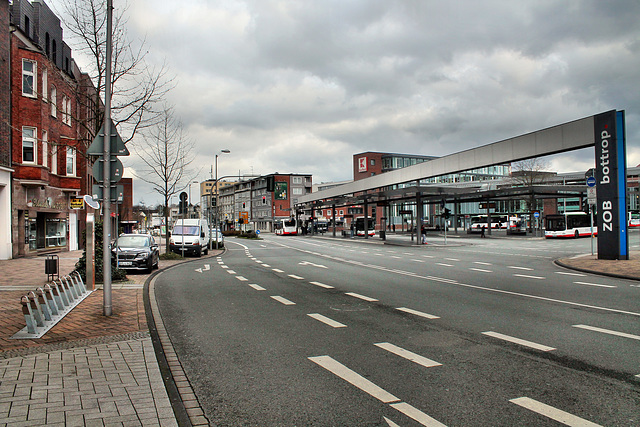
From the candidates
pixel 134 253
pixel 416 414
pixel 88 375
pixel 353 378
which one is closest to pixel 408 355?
pixel 353 378

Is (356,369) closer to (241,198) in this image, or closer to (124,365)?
(124,365)

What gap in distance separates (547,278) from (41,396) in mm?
A: 13418

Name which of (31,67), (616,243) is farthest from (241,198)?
(616,243)

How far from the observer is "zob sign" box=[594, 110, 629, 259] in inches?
727

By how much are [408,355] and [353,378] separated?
1.13 metres

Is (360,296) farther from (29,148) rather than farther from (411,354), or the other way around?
(29,148)

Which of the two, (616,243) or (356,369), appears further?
(616,243)

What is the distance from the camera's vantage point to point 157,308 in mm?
9547

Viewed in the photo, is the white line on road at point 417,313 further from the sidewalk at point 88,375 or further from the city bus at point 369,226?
the city bus at point 369,226

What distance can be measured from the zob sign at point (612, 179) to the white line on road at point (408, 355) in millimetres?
16322

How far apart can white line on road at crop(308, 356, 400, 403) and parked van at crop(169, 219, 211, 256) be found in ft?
73.7

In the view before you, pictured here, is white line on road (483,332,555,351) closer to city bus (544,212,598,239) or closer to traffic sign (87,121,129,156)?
traffic sign (87,121,129,156)

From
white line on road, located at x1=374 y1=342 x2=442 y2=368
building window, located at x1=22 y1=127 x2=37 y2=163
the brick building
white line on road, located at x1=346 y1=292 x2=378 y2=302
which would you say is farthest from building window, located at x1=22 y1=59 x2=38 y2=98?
white line on road, located at x1=374 y1=342 x2=442 y2=368

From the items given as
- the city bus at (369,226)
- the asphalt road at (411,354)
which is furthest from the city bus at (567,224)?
the asphalt road at (411,354)
